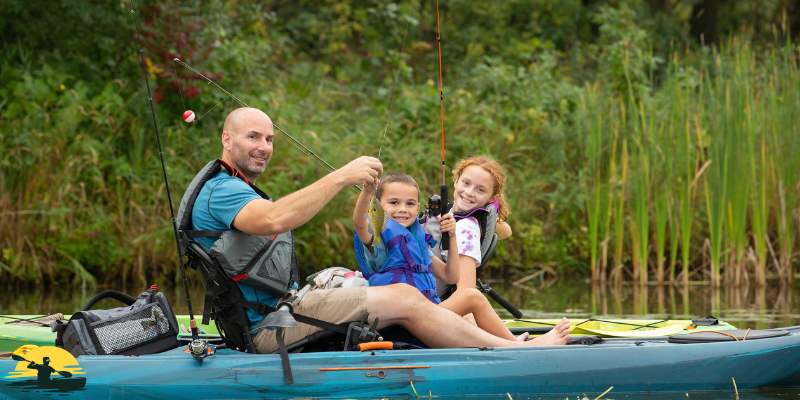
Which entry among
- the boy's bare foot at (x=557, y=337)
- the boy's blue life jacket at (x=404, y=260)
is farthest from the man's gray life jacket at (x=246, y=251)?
the boy's bare foot at (x=557, y=337)

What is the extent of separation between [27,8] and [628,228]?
7.09 meters

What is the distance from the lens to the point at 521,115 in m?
10.0

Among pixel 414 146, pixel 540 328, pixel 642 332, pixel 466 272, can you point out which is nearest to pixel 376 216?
pixel 466 272

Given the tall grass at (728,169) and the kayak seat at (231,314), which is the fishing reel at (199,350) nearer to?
the kayak seat at (231,314)

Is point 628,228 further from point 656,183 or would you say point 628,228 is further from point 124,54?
point 124,54

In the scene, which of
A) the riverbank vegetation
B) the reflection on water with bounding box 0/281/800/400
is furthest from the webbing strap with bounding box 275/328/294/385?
the riverbank vegetation

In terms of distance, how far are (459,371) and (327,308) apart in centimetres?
62

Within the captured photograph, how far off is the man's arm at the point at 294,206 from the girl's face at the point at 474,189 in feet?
4.18

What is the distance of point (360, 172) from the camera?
334cm

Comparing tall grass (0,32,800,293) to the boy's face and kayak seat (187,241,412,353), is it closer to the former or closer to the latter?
the boy's face

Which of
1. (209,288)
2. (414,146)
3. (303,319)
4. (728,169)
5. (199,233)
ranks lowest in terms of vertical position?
(303,319)

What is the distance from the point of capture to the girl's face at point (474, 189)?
4.56 m

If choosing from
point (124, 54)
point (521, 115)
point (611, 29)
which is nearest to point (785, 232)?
point (521, 115)

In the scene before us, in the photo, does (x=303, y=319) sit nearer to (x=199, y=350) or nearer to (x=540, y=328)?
(x=199, y=350)
